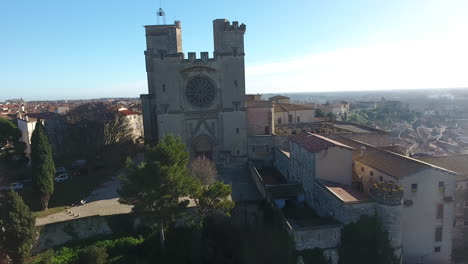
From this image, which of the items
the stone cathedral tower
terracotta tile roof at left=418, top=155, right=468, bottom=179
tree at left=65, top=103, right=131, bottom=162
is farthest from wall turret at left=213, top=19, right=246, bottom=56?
terracotta tile roof at left=418, top=155, right=468, bottom=179

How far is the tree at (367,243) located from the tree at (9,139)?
114 feet

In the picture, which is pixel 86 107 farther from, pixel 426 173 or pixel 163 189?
pixel 426 173

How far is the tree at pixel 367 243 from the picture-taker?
1820 centimetres

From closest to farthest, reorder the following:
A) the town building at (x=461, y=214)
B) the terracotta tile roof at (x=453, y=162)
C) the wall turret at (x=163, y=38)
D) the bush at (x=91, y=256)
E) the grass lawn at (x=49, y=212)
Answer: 1. the bush at (x=91, y=256)
2. the town building at (x=461, y=214)
3. the grass lawn at (x=49, y=212)
4. the terracotta tile roof at (x=453, y=162)
5. the wall turret at (x=163, y=38)

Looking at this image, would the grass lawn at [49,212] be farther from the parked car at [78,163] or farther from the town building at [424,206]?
the town building at [424,206]

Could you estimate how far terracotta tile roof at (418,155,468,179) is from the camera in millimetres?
23942

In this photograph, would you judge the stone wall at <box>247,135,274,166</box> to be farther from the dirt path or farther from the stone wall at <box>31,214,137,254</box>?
the stone wall at <box>31,214,137,254</box>

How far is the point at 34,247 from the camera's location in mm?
20984

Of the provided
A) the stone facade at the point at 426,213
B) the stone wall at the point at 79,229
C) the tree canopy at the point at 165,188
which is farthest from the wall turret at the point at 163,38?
the stone facade at the point at 426,213

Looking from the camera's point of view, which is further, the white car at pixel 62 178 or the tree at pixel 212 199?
the white car at pixel 62 178

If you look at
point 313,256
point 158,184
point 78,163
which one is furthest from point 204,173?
point 78,163

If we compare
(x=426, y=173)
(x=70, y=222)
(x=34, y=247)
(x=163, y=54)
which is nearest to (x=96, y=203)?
(x=70, y=222)

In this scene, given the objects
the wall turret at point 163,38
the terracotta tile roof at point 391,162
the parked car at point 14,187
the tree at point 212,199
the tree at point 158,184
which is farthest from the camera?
the wall turret at point 163,38

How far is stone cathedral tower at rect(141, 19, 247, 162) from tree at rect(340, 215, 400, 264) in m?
18.3
